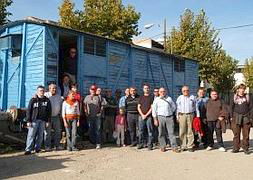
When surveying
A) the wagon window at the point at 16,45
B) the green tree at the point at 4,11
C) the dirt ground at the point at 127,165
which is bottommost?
the dirt ground at the point at 127,165

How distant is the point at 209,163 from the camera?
986 centimetres

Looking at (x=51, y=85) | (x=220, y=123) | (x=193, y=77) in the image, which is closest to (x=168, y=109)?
(x=220, y=123)

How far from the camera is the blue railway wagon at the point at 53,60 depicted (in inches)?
512

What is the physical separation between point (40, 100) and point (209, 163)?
15.2ft

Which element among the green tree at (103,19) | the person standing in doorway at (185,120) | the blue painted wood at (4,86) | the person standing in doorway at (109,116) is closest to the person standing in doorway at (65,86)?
the person standing in doorway at (109,116)

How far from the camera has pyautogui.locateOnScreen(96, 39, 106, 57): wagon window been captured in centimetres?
1487

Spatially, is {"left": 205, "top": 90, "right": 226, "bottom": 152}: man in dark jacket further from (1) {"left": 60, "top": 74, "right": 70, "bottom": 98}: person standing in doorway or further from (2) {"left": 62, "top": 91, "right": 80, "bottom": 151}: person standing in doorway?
(1) {"left": 60, "top": 74, "right": 70, "bottom": 98}: person standing in doorway

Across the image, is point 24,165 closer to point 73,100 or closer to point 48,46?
point 73,100

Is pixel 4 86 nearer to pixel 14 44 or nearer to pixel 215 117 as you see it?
pixel 14 44

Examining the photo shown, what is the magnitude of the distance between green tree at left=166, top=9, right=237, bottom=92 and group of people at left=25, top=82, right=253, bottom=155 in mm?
16775

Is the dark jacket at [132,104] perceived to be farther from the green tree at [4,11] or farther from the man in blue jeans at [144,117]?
the green tree at [4,11]

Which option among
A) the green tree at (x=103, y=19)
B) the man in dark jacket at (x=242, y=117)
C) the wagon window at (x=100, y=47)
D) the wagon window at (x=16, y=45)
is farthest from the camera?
the green tree at (x=103, y=19)

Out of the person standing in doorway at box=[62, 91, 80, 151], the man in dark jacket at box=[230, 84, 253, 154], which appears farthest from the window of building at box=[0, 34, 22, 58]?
the man in dark jacket at box=[230, 84, 253, 154]

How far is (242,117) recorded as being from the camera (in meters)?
11.8
